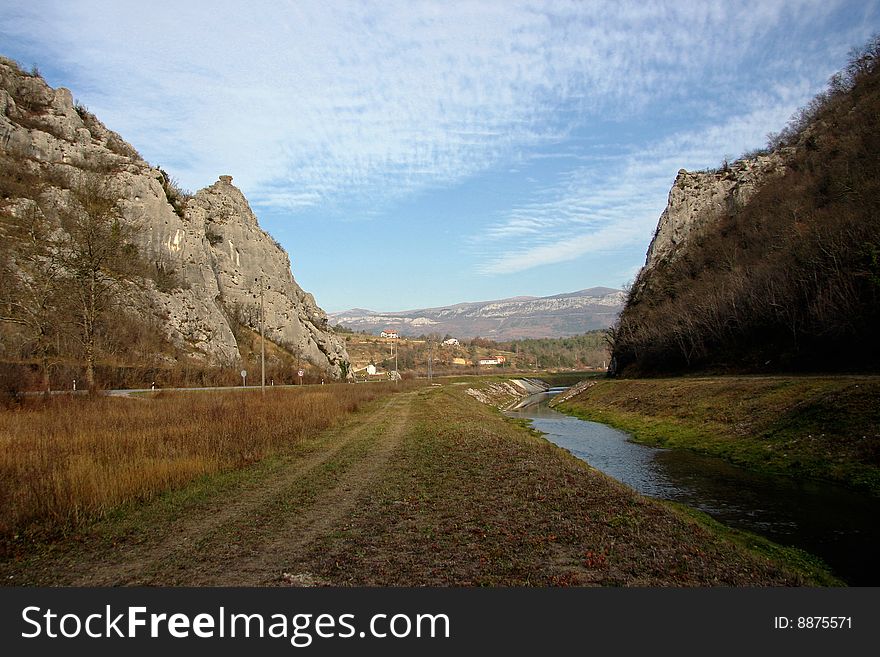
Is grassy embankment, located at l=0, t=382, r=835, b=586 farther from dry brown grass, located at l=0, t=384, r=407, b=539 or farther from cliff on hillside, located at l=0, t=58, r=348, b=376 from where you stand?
cliff on hillside, located at l=0, t=58, r=348, b=376

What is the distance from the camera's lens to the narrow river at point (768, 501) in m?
11.4

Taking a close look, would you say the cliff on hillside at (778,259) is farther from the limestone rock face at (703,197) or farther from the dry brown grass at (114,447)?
the dry brown grass at (114,447)

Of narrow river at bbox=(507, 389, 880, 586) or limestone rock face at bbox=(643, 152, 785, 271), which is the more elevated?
limestone rock face at bbox=(643, 152, 785, 271)

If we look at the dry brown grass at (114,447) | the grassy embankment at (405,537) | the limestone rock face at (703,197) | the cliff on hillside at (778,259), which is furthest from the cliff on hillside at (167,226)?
the limestone rock face at (703,197)

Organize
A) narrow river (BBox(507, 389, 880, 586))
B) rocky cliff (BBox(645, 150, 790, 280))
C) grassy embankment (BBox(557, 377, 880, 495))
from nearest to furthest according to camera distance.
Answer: narrow river (BBox(507, 389, 880, 586))
grassy embankment (BBox(557, 377, 880, 495))
rocky cliff (BBox(645, 150, 790, 280))

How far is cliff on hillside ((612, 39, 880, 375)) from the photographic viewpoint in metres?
41.1

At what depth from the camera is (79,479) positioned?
11.7 m

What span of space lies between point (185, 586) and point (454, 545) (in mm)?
4268

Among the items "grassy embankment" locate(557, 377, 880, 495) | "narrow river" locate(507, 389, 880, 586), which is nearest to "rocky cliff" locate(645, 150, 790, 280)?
"grassy embankment" locate(557, 377, 880, 495)

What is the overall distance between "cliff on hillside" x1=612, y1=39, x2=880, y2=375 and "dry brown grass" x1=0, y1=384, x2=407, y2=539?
40.6 meters

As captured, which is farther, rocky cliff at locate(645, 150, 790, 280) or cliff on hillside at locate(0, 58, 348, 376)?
rocky cliff at locate(645, 150, 790, 280)

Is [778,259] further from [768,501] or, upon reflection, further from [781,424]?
[768,501]

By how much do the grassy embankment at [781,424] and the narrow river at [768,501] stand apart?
1.22m

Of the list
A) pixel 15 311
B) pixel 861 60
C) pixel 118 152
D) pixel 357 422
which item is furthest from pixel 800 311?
pixel 118 152
